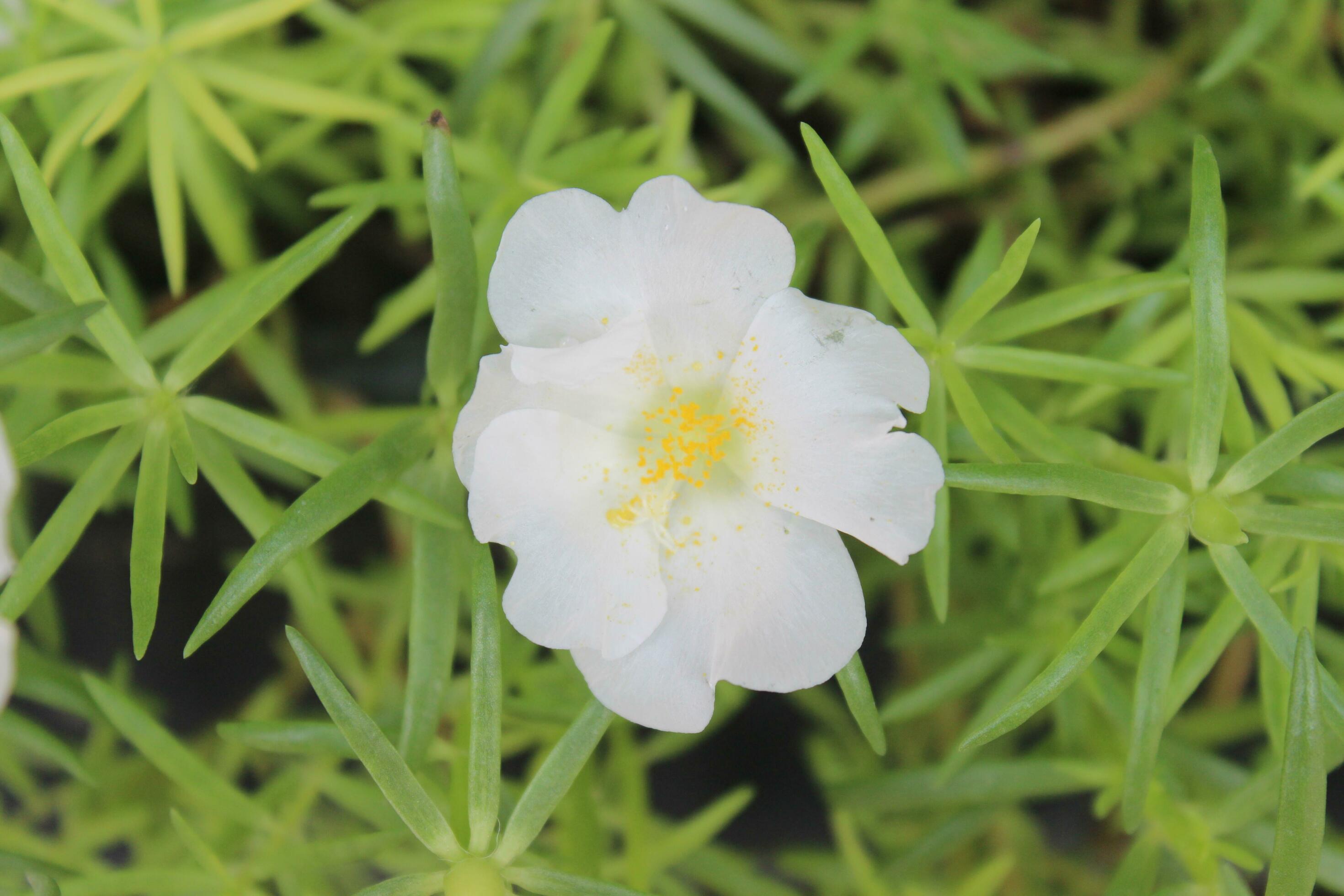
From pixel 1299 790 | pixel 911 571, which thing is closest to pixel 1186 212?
pixel 911 571

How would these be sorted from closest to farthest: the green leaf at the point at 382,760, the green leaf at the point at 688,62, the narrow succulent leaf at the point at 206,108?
the green leaf at the point at 382,760 < the narrow succulent leaf at the point at 206,108 < the green leaf at the point at 688,62

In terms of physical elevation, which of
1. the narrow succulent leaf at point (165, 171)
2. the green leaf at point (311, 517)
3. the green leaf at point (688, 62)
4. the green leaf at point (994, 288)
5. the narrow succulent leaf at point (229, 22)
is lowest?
the green leaf at point (311, 517)

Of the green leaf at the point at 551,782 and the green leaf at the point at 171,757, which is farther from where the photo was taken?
the green leaf at the point at 171,757

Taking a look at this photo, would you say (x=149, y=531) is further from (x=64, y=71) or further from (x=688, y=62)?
(x=688, y=62)

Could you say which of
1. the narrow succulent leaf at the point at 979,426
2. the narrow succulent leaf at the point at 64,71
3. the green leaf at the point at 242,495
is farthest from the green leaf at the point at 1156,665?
the narrow succulent leaf at the point at 64,71

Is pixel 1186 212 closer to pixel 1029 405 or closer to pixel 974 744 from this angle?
pixel 1029 405

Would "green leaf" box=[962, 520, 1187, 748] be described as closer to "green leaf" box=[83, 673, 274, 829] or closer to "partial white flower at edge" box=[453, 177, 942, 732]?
"partial white flower at edge" box=[453, 177, 942, 732]

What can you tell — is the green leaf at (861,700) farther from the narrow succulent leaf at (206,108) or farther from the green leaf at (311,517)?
the narrow succulent leaf at (206,108)
